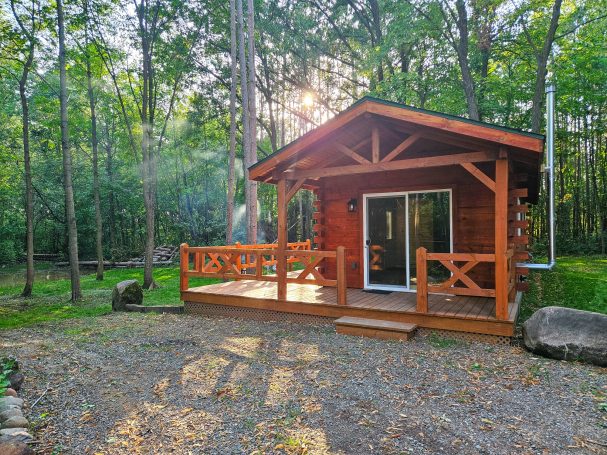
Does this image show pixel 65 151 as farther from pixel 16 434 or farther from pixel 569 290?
pixel 569 290

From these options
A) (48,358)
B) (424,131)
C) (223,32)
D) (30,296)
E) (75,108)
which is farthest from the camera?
(223,32)

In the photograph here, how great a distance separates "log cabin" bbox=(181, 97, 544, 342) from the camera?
495 cm

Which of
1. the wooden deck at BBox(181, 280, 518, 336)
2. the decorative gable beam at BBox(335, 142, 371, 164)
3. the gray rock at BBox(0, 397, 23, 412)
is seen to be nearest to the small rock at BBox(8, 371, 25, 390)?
the gray rock at BBox(0, 397, 23, 412)

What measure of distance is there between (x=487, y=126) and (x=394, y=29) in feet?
30.2

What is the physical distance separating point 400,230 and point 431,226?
56 centimetres

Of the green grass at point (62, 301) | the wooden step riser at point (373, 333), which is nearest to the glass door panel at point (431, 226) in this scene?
the wooden step riser at point (373, 333)

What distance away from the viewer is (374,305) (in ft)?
19.0

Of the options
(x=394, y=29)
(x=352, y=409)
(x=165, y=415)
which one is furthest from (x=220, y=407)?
(x=394, y=29)

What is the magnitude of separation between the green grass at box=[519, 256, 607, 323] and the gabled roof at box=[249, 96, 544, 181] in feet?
10.3

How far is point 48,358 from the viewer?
457cm

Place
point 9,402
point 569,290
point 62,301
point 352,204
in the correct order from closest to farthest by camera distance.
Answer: point 9,402 → point 352,204 → point 569,290 → point 62,301

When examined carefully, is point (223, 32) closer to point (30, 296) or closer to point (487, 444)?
point (30, 296)

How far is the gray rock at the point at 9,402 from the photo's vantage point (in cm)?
304

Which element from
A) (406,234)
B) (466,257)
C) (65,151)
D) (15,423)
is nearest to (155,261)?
(65,151)
